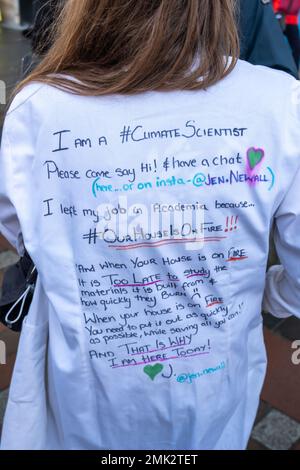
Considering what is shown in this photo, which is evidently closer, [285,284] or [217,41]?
[217,41]

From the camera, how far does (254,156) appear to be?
3.64 feet

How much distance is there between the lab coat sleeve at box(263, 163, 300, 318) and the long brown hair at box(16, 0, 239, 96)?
0.30m

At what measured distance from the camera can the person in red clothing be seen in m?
3.11

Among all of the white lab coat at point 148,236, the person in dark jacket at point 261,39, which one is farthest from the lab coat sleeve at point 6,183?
the person in dark jacket at point 261,39

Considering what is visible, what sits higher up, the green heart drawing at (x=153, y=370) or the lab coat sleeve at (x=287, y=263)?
the lab coat sleeve at (x=287, y=263)

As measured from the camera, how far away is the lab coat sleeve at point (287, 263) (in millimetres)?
1163

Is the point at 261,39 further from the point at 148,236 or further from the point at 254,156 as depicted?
the point at 148,236

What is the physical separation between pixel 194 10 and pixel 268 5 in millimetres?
1330

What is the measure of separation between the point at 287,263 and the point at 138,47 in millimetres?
586

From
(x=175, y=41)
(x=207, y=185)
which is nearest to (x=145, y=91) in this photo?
(x=175, y=41)

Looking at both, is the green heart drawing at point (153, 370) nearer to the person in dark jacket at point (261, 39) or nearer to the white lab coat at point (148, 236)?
the white lab coat at point (148, 236)

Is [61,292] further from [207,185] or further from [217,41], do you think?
[217,41]

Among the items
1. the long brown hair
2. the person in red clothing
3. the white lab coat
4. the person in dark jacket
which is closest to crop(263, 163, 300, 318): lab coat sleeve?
the white lab coat

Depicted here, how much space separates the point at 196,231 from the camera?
112 cm
